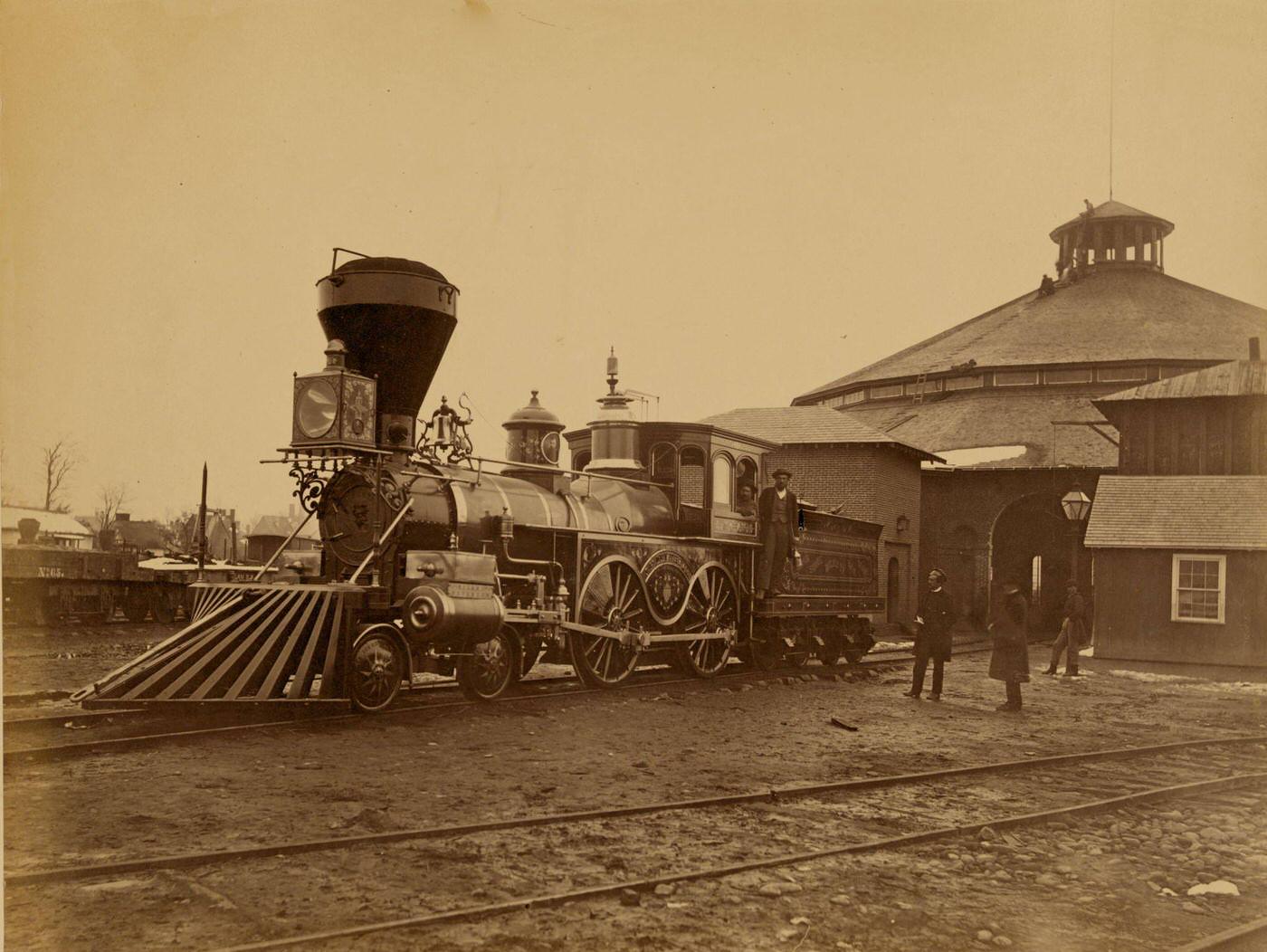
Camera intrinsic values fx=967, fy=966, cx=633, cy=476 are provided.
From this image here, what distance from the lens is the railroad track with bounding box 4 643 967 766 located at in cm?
650

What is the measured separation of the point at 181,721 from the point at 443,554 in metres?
2.42

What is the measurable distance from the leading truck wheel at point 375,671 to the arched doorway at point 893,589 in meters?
18.8

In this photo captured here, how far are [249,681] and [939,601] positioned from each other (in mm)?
7406

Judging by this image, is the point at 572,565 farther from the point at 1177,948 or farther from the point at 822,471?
the point at 822,471

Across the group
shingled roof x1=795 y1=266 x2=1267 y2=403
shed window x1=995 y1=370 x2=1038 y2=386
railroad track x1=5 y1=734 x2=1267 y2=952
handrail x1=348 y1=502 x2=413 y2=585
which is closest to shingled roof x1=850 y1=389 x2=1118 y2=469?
shed window x1=995 y1=370 x2=1038 y2=386

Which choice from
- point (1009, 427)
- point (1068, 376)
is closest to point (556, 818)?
point (1009, 427)

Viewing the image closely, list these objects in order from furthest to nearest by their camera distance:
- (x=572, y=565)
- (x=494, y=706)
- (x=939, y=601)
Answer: (x=939, y=601)
(x=572, y=565)
(x=494, y=706)

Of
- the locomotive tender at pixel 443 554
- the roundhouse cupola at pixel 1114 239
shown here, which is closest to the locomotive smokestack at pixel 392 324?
the locomotive tender at pixel 443 554

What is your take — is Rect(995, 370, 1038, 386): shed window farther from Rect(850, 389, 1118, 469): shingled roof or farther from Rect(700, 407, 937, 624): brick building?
Rect(700, 407, 937, 624): brick building

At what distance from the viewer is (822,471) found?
24750 millimetres

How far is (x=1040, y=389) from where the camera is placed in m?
29.7

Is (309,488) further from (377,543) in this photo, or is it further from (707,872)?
(707,872)

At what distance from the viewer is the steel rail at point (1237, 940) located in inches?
144

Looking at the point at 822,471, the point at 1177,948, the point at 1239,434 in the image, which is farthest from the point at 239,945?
the point at 822,471
